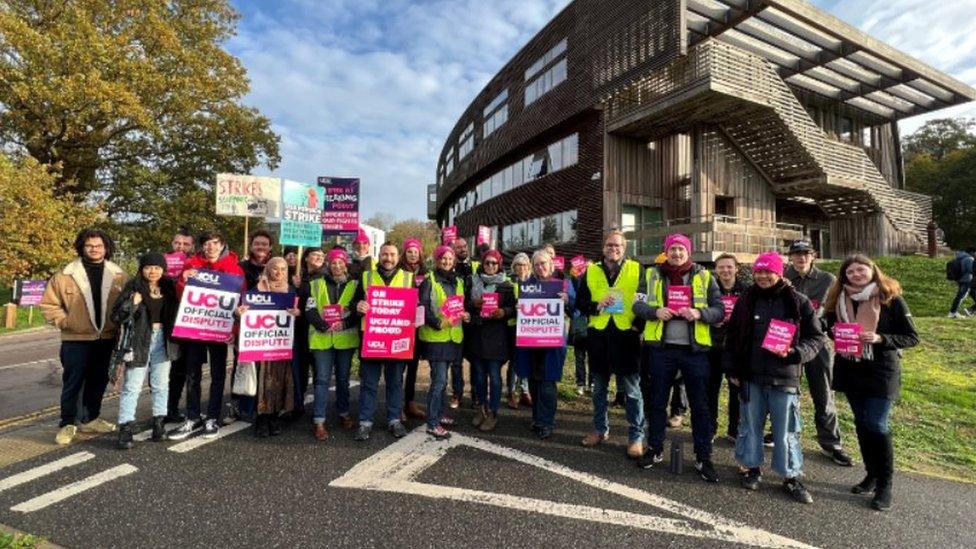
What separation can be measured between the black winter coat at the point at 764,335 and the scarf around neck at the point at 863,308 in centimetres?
35

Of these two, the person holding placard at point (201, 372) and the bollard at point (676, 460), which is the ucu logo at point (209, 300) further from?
the bollard at point (676, 460)

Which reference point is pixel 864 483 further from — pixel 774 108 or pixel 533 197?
pixel 533 197

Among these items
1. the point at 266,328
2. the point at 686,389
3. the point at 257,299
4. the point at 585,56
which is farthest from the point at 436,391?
the point at 585,56

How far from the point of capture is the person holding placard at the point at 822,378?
4.81m

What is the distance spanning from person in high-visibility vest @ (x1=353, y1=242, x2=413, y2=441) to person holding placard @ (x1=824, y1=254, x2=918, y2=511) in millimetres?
4164

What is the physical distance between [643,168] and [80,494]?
66.3ft

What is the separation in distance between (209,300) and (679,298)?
486cm

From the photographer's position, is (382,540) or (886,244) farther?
(886,244)

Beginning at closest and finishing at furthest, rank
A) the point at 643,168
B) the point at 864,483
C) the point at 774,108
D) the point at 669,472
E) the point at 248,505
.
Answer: the point at 248,505 → the point at 864,483 → the point at 669,472 → the point at 774,108 → the point at 643,168

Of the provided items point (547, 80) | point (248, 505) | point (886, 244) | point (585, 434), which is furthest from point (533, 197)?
point (248, 505)

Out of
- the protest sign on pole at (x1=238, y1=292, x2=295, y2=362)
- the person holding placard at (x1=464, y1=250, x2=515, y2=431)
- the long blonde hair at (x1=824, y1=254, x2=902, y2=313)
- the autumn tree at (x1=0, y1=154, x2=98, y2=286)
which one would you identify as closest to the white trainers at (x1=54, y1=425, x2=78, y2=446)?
the protest sign on pole at (x1=238, y1=292, x2=295, y2=362)

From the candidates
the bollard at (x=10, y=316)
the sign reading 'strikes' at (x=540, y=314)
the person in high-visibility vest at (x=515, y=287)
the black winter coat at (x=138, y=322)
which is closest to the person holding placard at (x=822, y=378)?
the sign reading 'strikes' at (x=540, y=314)

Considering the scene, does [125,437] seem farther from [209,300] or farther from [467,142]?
[467,142]

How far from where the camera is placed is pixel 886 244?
2156 centimetres
